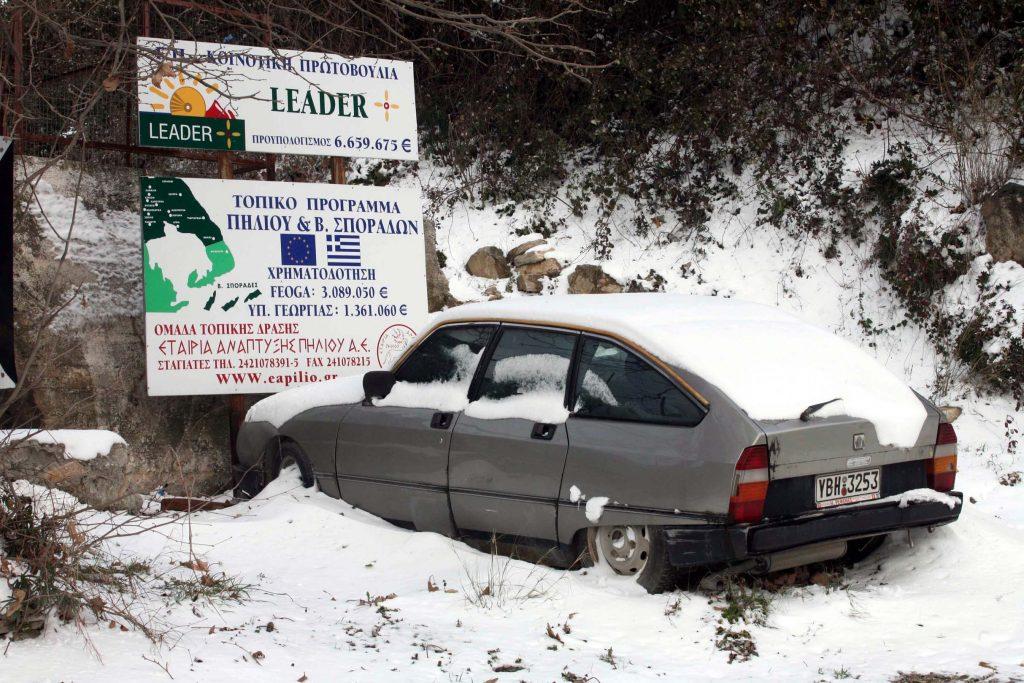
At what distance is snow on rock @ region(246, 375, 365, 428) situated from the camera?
22.1 ft

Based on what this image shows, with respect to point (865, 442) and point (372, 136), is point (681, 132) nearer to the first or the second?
point (372, 136)

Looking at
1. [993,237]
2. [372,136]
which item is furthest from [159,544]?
[993,237]

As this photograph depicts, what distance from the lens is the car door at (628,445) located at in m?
4.85

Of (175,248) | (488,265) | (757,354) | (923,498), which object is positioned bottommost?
(923,498)

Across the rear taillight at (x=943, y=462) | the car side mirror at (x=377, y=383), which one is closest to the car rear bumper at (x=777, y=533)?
the rear taillight at (x=943, y=462)

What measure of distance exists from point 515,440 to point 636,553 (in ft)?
2.94

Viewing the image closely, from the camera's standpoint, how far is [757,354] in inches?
206

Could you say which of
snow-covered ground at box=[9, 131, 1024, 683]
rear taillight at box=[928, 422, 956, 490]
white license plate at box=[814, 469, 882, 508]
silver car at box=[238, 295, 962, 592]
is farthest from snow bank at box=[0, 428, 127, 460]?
rear taillight at box=[928, 422, 956, 490]

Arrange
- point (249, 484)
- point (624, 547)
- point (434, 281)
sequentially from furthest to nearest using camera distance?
point (434, 281) < point (249, 484) < point (624, 547)

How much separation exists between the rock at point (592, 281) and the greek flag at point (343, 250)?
407cm

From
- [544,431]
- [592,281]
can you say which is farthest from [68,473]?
[592,281]

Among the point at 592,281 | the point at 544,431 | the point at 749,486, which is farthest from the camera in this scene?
the point at 592,281

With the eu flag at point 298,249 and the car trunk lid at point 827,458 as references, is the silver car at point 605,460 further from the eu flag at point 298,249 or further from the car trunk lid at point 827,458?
the eu flag at point 298,249

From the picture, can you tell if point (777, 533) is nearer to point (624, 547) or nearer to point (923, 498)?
point (624, 547)
